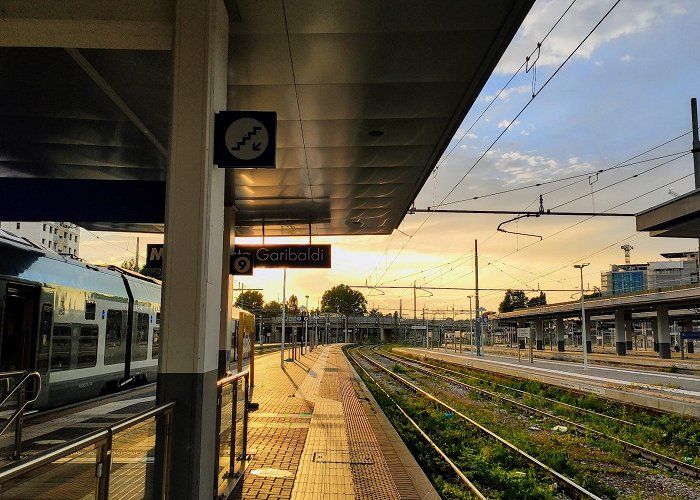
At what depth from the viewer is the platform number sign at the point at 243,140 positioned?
4.66m

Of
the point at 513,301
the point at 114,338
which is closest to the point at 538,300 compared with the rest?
the point at 513,301

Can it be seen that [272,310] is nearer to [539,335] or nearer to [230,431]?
[539,335]

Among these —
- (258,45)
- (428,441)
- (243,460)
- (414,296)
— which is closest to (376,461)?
(243,460)

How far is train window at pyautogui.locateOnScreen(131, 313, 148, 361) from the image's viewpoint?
15.9 metres

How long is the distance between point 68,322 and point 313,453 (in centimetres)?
645

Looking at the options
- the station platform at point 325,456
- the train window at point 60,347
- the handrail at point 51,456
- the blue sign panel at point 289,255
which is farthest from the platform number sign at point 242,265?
the handrail at point 51,456

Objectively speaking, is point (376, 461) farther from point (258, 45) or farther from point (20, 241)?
point (20, 241)

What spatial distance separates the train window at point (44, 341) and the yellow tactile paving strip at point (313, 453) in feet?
12.8

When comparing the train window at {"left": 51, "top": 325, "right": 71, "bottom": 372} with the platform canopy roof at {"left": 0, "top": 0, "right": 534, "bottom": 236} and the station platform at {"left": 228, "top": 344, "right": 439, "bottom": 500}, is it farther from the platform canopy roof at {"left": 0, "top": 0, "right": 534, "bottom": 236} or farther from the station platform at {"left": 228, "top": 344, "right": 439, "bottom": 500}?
the station platform at {"left": 228, "top": 344, "right": 439, "bottom": 500}

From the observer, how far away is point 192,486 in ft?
13.8

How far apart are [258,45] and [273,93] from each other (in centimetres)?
121

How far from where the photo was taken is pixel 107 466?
9.70ft

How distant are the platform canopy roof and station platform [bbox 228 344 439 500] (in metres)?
3.28

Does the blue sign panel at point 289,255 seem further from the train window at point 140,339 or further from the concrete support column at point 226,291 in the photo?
the train window at point 140,339
